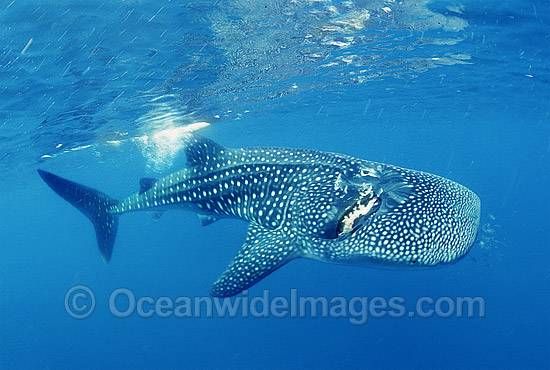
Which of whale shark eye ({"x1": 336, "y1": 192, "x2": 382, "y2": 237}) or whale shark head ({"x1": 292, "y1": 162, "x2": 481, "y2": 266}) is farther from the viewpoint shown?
whale shark eye ({"x1": 336, "y1": 192, "x2": 382, "y2": 237})

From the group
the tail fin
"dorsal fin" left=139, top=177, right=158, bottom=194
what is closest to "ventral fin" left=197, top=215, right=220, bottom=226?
"dorsal fin" left=139, top=177, right=158, bottom=194

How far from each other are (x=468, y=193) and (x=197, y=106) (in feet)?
53.3

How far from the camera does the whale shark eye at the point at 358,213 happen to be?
416cm

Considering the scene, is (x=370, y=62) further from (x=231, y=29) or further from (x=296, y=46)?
(x=231, y=29)

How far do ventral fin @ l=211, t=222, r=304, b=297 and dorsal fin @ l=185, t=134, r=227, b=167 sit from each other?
174 centimetres

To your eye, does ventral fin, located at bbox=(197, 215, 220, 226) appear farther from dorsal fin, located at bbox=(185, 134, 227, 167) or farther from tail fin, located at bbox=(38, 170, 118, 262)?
tail fin, located at bbox=(38, 170, 118, 262)

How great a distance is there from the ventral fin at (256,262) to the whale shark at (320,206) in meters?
0.01

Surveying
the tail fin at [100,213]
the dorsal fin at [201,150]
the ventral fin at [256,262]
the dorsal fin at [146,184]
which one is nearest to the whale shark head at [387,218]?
the ventral fin at [256,262]

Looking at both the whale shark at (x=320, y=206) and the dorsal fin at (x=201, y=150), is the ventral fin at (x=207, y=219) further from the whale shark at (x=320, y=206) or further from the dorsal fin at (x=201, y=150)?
the dorsal fin at (x=201, y=150)

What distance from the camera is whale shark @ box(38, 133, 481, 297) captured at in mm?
3881

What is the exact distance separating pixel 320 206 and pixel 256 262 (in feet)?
3.46

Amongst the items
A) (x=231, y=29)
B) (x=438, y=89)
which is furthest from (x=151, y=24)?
(x=438, y=89)

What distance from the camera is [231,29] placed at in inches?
390

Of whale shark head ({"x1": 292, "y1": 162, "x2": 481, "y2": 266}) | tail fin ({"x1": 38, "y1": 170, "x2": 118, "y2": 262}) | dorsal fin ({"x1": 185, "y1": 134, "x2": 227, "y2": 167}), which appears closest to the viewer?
whale shark head ({"x1": 292, "y1": 162, "x2": 481, "y2": 266})
